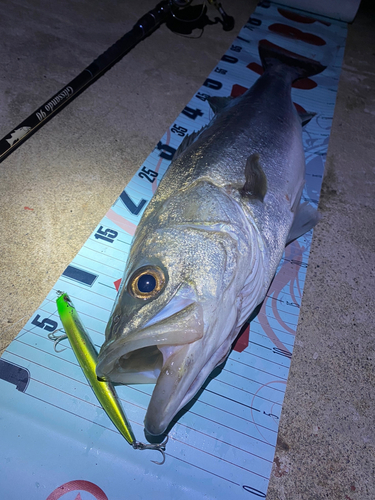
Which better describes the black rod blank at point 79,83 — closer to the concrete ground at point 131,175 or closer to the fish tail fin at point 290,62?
the concrete ground at point 131,175

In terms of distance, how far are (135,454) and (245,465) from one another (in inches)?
18.6

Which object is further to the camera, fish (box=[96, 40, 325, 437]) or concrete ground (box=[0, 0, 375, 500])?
concrete ground (box=[0, 0, 375, 500])

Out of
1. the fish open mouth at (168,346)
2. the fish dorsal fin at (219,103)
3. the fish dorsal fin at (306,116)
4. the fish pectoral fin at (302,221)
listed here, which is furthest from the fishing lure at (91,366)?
the fish dorsal fin at (306,116)

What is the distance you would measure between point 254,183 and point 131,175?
37.9 inches

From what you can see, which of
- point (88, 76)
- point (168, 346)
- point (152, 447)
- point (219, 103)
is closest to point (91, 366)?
point (152, 447)

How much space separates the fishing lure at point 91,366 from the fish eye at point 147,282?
51cm

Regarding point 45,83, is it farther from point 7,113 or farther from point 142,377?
point 142,377

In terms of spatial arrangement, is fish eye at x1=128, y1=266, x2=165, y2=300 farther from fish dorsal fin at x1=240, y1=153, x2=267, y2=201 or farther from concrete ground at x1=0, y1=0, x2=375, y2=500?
concrete ground at x1=0, y1=0, x2=375, y2=500

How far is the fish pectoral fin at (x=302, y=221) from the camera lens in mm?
1949

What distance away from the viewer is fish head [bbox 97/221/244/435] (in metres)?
1.05

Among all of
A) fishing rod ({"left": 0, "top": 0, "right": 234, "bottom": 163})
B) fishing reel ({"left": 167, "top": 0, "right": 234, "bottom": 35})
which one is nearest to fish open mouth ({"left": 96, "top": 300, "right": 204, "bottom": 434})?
fishing rod ({"left": 0, "top": 0, "right": 234, "bottom": 163})

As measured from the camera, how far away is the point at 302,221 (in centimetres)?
200

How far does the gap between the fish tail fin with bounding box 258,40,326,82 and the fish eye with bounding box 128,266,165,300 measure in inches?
84.6

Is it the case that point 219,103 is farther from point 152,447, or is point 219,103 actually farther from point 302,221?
point 152,447
